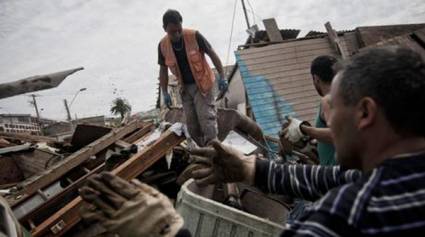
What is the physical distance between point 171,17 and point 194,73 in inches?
27.1

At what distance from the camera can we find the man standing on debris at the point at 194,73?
13.5 ft

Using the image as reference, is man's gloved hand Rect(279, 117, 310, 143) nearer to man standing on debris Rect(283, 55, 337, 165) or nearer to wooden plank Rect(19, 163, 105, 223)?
man standing on debris Rect(283, 55, 337, 165)

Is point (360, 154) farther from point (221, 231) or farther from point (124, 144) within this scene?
point (124, 144)

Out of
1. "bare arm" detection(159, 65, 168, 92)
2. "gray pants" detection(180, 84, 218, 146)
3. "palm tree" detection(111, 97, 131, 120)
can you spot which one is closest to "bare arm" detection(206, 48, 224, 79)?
"gray pants" detection(180, 84, 218, 146)

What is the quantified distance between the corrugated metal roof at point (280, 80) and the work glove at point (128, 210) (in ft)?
22.6

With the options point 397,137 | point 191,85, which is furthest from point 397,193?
point 191,85

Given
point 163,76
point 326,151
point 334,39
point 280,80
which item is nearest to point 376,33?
point 334,39

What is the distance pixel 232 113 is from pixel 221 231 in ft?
9.91

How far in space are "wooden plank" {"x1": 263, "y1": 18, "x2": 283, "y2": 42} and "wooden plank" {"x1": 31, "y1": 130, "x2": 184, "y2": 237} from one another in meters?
6.44

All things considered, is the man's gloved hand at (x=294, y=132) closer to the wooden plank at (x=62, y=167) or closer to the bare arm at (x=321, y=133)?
the bare arm at (x=321, y=133)

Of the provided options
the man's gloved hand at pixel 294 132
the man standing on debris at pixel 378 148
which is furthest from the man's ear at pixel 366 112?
the man's gloved hand at pixel 294 132

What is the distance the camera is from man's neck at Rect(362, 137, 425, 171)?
984mm

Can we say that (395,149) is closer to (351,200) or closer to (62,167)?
(351,200)

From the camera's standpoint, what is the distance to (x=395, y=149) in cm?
100
